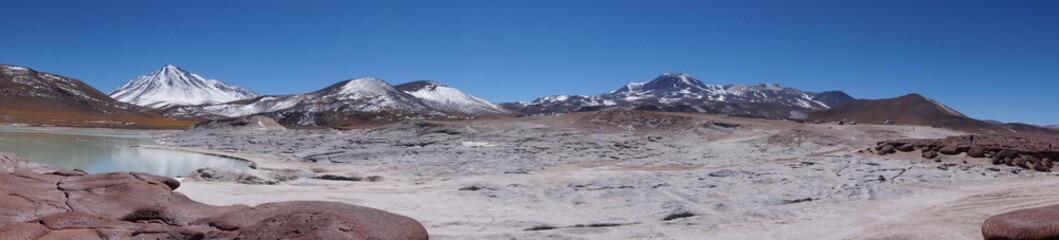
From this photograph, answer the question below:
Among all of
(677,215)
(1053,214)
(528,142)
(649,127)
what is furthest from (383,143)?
(1053,214)

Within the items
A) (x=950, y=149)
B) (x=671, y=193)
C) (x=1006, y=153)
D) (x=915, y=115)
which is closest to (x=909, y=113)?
(x=915, y=115)

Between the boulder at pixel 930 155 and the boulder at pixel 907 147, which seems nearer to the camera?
the boulder at pixel 930 155

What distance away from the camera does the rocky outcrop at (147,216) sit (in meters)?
6.35

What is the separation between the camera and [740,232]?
10.0 m

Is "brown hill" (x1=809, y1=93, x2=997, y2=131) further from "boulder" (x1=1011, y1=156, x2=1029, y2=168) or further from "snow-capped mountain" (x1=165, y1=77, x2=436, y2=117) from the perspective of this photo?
"snow-capped mountain" (x1=165, y1=77, x2=436, y2=117)

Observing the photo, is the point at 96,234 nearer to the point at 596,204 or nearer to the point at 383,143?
the point at 596,204

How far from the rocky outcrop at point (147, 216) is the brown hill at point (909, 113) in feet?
282

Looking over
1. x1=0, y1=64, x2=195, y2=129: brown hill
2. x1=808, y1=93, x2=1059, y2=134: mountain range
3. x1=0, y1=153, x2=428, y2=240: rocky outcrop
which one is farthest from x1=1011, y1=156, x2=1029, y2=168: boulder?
x1=0, y1=64, x2=195, y2=129: brown hill

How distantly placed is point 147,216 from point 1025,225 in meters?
10.9

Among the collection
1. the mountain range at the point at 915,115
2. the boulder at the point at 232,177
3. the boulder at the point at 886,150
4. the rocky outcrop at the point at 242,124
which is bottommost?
the boulder at the point at 232,177

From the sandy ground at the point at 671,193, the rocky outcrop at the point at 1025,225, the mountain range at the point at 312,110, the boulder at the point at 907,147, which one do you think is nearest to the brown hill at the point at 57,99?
the mountain range at the point at 312,110

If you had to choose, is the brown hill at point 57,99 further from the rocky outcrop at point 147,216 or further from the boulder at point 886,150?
the boulder at point 886,150

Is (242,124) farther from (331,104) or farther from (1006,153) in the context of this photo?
(331,104)

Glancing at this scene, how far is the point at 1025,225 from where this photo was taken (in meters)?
7.21
